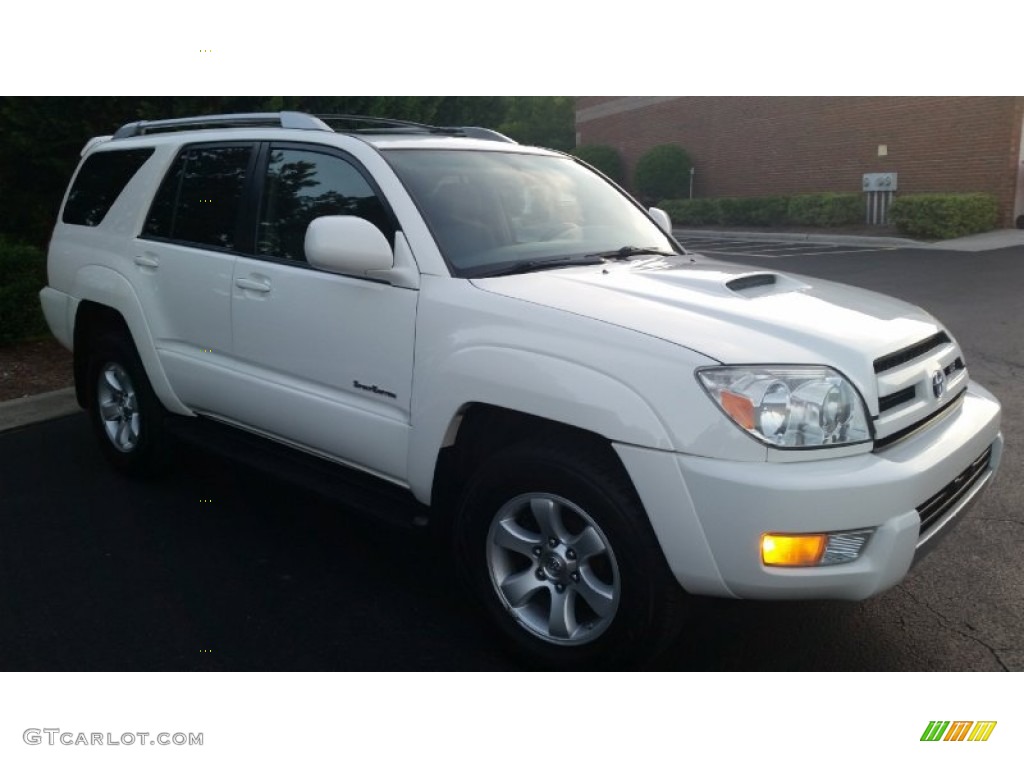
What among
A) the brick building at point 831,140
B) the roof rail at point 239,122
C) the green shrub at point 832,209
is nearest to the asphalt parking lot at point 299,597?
the roof rail at point 239,122

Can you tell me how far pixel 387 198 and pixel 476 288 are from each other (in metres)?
0.63

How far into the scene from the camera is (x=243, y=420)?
13.9 feet

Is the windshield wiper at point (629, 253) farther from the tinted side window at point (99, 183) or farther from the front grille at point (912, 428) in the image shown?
the tinted side window at point (99, 183)

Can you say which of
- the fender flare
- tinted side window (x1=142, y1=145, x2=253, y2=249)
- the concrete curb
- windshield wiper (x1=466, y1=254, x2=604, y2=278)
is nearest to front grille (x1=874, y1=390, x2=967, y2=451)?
the fender flare

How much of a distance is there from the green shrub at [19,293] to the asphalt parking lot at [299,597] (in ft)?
11.2

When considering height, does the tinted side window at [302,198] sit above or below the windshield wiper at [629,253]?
above

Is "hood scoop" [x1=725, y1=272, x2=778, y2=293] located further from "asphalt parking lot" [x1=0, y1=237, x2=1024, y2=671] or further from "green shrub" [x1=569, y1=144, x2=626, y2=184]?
"green shrub" [x1=569, y1=144, x2=626, y2=184]

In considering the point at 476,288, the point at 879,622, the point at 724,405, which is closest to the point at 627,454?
the point at 724,405

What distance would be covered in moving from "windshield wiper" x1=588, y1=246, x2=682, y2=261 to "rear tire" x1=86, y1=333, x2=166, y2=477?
250 centimetres

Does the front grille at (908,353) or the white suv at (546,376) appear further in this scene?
the front grille at (908,353)

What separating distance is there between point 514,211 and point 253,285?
3.90 ft

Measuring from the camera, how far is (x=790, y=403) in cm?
269

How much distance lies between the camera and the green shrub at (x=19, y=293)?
26.9 ft

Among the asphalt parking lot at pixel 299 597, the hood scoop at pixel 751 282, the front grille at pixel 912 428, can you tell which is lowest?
the asphalt parking lot at pixel 299 597
